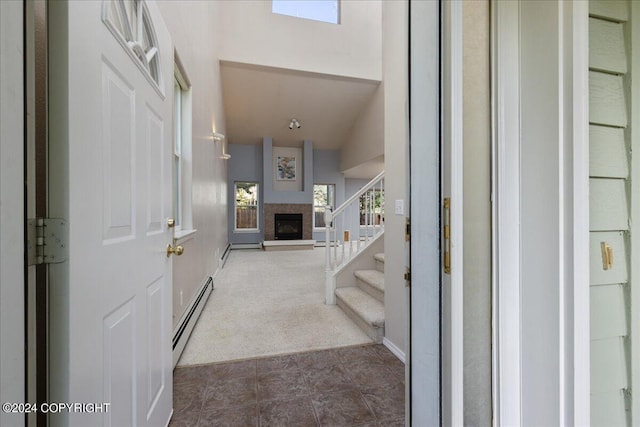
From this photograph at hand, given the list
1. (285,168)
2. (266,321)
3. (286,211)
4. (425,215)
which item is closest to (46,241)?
(425,215)

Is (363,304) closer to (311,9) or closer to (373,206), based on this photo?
(373,206)

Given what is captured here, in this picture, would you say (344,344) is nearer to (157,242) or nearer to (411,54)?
(157,242)

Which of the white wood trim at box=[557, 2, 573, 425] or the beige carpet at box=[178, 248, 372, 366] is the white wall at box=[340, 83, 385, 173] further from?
the white wood trim at box=[557, 2, 573, 425]

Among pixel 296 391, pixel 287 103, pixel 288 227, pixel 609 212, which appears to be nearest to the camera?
pixel 609 212

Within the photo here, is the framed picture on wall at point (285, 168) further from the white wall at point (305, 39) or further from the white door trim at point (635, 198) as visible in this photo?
the white door trim at point (635, 198)

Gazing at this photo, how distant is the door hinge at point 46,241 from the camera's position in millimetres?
539

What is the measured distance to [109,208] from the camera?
2.59 feet

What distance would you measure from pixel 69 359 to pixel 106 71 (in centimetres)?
81

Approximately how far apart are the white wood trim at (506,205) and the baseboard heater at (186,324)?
1.98 meters

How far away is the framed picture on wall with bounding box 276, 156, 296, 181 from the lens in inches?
312

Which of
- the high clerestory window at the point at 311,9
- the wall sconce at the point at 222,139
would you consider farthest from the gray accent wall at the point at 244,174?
the high clerestory window at the point at 311,9

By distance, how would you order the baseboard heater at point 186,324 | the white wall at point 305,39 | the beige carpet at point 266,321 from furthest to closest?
1. the white wall at point 305,39
2. the beige carpet at point 266,321
3. the baseboard heater at point 186,324
